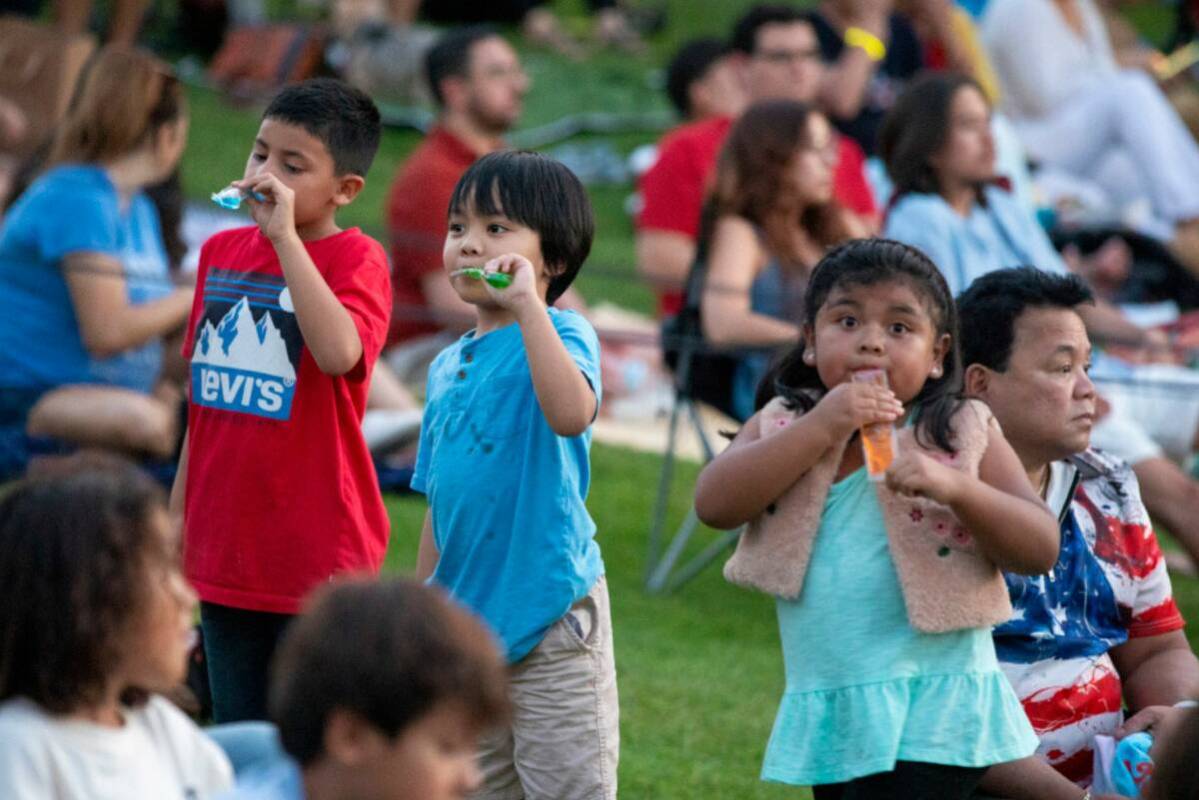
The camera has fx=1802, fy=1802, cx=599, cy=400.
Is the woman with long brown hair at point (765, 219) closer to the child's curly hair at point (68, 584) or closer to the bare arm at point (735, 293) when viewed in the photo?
the bare arm at point (735, 293)

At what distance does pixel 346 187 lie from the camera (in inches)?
121

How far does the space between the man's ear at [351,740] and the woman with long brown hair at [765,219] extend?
10.9ft

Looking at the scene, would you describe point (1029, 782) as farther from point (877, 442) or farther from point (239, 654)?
point (239, 654)

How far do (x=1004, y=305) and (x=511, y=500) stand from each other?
936 millimetres

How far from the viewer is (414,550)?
5395 millimetres

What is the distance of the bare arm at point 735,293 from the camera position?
5.08 meters

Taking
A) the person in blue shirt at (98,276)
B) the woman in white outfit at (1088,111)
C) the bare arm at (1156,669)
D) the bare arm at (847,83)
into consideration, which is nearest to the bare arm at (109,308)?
the person in blue shirt at (98,276)

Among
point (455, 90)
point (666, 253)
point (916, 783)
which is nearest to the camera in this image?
point (916, 783)

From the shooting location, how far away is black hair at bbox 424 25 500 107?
7.09 meters

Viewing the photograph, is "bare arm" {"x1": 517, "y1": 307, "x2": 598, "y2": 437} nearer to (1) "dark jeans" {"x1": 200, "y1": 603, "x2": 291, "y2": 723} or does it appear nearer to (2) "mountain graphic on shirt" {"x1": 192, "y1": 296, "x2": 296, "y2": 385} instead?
(2) "mountain graphic on shirt" {"x1": 192, "y1": 296, "x2": 296, "y2": 385}

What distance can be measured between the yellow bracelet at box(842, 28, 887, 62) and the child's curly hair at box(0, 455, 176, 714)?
21.2 feet

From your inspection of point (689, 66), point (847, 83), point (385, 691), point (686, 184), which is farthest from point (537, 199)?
point (847, 83)

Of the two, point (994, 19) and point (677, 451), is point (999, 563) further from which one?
point (994, 19)

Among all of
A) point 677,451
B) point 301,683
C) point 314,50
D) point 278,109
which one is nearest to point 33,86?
point 314,50
